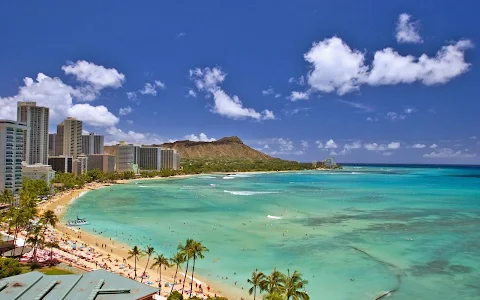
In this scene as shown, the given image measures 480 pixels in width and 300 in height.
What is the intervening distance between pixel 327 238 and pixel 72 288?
3548 centimetres

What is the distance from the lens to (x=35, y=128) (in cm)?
14462

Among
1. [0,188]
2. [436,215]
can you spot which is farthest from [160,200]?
[436,215]

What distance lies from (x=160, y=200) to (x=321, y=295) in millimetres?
63875

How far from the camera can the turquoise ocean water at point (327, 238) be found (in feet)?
111

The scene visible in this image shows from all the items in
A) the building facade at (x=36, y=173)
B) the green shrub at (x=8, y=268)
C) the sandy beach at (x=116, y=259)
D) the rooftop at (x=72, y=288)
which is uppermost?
the building facade at (x=36, y=173)

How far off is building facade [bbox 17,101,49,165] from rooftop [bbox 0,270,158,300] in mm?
137522

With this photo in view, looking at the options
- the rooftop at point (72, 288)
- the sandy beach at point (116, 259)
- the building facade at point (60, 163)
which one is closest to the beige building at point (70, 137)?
the building facade at point (60, 163)

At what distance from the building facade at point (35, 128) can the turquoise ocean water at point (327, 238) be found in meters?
72.5

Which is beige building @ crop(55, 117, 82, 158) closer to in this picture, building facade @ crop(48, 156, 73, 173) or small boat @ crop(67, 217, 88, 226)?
building facade @ crop(48, 156, 73, 173)

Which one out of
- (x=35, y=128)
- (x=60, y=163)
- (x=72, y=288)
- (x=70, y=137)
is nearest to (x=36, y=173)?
(x=60, y=163)

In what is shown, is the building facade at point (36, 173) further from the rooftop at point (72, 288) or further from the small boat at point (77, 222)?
the rooftop at point (72, 288)

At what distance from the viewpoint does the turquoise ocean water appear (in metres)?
33.7

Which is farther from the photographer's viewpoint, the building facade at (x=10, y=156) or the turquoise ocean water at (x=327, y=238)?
→ the building facade at (x=10, y=156)

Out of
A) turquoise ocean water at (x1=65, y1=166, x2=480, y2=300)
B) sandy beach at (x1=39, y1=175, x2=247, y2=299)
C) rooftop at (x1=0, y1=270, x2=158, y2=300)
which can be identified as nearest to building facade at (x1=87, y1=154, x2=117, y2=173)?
turquoise ocean water at (x1=65, y1=166, x2=480, y2=300)
